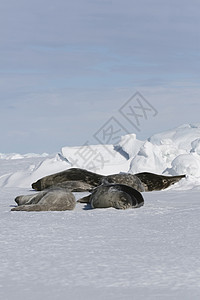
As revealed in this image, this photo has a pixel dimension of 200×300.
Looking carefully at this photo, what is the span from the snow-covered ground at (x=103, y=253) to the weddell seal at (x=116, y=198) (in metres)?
0.12

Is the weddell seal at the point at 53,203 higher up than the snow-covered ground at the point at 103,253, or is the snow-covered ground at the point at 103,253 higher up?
the weddell seal at the point at 53,203

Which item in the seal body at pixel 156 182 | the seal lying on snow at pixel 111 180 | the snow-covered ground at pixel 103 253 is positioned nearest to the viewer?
the snow-covered ground at pixel 103 253

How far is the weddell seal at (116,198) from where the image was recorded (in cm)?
505

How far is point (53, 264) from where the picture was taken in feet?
8.68

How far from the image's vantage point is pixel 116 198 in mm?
5051

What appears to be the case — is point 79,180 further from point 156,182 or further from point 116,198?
point 116,198

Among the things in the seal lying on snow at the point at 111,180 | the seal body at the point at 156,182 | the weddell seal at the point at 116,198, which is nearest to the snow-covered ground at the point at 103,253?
the weddell seal at the point at 116,198

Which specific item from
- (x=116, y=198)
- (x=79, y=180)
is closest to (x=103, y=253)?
(x=116, y=198)

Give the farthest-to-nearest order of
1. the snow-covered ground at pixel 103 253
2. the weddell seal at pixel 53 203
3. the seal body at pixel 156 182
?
the seal body at pixel 156 182, the weddell seal at pixel 53 203, the snow-covered ground at pixel 103 253

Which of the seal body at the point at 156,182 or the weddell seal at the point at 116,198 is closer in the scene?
the weddell seal at the point at 116,198

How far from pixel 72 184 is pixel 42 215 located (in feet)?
10.3

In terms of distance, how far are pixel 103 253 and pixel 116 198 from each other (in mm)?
2146

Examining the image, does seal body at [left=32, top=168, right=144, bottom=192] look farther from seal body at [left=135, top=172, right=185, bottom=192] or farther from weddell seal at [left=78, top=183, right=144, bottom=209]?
weddell seal at [left=78, top=183, right=144, bottom=209]

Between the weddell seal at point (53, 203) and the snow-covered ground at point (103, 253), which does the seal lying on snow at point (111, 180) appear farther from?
the weddell seal at point (53, 203)
